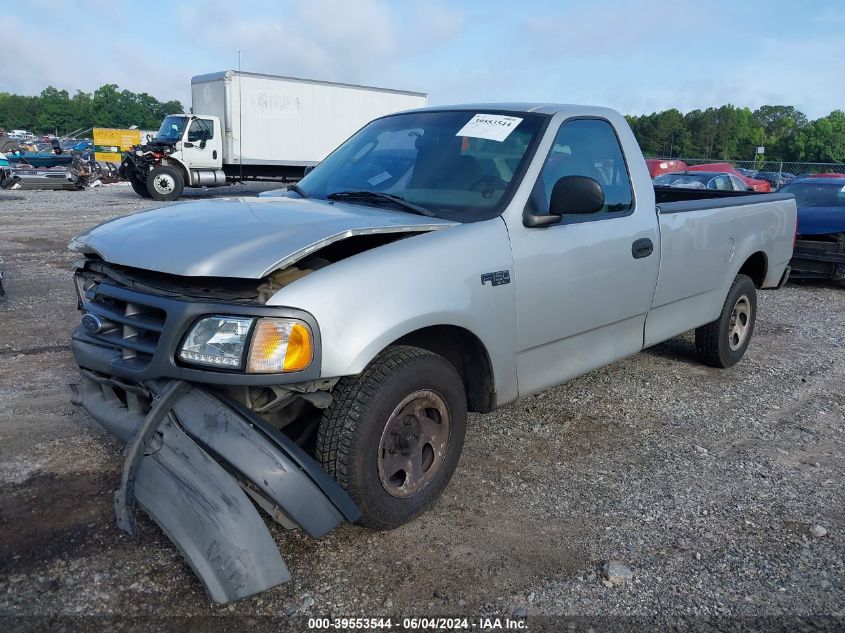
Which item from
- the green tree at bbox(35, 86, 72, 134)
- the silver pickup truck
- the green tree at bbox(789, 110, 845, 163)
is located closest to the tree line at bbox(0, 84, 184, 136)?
the green tree at bbox(35, 86, 72, 134)

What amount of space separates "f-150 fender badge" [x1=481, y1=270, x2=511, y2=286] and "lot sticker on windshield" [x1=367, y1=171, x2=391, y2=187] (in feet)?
3.26

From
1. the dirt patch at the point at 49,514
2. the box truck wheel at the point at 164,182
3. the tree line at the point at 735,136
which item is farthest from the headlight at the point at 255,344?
the tree line at the point at 735,136

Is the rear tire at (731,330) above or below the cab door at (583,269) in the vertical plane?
below

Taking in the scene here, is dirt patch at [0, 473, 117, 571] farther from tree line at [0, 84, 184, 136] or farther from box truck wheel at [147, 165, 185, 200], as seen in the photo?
tree line at [0, 84, 184, 136]

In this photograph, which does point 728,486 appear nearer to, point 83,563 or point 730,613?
point 730,613

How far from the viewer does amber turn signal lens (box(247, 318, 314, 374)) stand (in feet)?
8.46

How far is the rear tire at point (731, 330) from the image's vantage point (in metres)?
5.46

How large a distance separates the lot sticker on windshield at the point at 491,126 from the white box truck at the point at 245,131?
19079 mm

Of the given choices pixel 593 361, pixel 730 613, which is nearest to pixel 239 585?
pixel 730 613

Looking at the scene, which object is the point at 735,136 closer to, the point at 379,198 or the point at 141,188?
the point at 141,188

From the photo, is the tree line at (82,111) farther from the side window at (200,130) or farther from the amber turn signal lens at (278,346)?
the amber turn signal lens at (278,346)

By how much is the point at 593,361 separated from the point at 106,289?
2.60 meters

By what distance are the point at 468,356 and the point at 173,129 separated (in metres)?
20.6

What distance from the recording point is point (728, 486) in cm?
372
